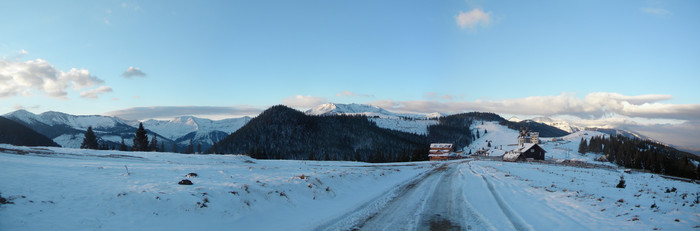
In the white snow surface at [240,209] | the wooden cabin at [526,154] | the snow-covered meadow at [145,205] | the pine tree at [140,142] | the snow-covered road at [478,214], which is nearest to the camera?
the snow-covered meadow at [145,205]

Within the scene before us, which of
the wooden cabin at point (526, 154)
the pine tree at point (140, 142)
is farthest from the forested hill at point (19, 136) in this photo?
the wooden cabin at point (526, 154)

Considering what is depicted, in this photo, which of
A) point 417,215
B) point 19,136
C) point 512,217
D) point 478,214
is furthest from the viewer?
point 19,136

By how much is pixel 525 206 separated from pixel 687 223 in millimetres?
5250

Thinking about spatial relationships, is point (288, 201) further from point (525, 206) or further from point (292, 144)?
point (292, 144)

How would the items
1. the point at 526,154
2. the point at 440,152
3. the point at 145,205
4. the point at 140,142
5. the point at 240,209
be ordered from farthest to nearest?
the point at 440,152 < the point at 526,154 < the point at 140,142 < the point at 240,209 < the point at 145,205

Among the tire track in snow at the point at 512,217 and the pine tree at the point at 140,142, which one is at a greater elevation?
the pine tree at the point at 140,142

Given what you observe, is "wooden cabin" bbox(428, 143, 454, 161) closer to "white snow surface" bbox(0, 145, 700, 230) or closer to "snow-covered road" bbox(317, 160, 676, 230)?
"snow-covered road" bbox(317, 160, 676, 230)

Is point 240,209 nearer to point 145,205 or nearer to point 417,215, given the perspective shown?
point 145,205

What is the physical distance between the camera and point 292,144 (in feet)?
607

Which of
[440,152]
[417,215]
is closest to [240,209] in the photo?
[417,215]

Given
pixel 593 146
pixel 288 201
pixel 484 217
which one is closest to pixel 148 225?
pixel 288 201

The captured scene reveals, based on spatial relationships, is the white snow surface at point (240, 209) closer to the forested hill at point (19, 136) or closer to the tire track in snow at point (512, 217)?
the tire track in snow at point (512, 217)

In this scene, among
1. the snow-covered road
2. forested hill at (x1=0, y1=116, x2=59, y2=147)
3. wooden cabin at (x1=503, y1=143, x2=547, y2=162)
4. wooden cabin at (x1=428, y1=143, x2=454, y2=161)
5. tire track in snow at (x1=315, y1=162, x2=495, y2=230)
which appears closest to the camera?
tire track in snow at (x1=315, y1=162, x2=495, y2=230)

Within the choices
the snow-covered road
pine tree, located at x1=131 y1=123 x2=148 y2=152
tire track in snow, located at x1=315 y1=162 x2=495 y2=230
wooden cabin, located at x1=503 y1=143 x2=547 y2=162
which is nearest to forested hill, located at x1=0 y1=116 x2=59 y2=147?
pine tree, located at x1=131 y1=123 x2=148 y2=152
